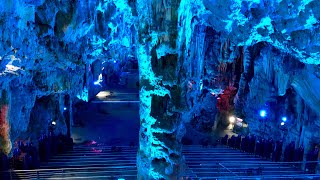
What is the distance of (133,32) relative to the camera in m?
12.2

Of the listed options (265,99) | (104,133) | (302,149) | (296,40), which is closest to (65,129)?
(104,133)

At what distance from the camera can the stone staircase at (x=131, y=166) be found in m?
9.09

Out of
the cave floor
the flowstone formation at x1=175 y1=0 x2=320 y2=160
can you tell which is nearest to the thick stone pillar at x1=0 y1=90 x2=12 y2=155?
the cave floor

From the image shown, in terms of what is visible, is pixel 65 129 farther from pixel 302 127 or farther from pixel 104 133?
pixel 302 127

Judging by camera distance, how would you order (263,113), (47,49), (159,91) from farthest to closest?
(263,113) → (47,49) → (159,91)

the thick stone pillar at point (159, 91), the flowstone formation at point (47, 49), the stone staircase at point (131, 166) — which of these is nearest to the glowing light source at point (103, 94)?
the flowstone formation at point (47, 49)

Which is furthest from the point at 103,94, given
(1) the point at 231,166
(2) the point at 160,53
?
(2) the point at 160,53

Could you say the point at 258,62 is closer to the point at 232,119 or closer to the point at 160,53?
the point at 160,53

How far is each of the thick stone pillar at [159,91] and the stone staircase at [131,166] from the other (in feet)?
3.05

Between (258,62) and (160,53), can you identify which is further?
(258,62)

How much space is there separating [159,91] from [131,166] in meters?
2.69

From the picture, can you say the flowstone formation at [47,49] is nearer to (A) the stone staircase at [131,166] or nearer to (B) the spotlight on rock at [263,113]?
(A) the stone staircase at [131,166]

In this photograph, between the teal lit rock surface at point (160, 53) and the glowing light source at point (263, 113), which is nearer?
the teal lit rock surface at point (160, 53)

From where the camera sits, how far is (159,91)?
7.71 metres
